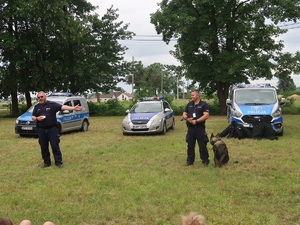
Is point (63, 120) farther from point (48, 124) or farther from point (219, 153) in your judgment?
point (219, 153)

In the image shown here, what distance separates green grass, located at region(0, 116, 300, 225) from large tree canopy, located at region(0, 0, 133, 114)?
58.4 ft

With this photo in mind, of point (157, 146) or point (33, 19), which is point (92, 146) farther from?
point (33, 19)

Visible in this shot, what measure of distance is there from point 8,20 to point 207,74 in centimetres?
1606

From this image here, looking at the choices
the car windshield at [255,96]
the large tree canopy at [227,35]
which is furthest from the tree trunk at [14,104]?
the car windshield at [255,96]

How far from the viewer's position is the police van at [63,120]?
14.7 metres

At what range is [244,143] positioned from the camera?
1227 cm

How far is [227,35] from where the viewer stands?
25656 mm

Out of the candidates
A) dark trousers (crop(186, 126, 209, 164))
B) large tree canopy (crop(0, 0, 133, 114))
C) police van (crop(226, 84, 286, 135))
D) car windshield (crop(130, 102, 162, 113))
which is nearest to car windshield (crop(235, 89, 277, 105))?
police van (crop(226, 84, 286, 135))

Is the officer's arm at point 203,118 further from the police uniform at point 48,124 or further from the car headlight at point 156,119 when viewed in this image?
the car headlight at point 156,119

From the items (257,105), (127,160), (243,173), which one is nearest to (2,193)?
(127,160)

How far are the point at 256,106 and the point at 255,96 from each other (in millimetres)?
1046

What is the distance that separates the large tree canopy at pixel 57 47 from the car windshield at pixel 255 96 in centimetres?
1594

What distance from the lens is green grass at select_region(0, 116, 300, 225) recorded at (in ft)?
17.3

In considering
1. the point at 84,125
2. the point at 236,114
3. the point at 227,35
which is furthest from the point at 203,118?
the point at 227,35
